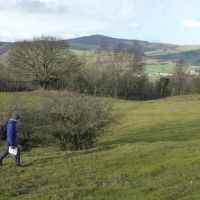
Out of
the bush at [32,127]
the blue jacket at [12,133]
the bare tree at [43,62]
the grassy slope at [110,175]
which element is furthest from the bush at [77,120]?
the bare tree at [43,62]

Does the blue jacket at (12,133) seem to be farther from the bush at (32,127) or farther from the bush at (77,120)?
the bush at (32,127)

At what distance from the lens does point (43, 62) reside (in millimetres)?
91188

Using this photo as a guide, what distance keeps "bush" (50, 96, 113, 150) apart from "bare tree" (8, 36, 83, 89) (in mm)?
61030

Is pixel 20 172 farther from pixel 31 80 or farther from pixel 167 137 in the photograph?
pixel 31 80

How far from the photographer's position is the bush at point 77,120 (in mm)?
29125

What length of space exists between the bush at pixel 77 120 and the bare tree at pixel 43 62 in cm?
6103

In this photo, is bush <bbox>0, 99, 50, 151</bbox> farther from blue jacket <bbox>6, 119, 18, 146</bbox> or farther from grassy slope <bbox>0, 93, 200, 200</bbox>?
blue jacket <bbox>6, 119, 18, 146</bbox>

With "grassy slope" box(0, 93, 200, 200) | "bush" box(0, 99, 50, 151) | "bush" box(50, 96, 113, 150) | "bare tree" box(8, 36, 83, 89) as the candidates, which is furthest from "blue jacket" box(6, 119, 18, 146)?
"bare tree" box(8, 36, 83, 89)

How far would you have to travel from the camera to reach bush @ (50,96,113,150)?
29125mm

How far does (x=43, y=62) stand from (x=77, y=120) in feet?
208

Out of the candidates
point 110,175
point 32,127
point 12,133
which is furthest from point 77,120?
point 110,175

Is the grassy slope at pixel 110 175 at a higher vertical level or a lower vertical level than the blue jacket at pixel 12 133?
lower

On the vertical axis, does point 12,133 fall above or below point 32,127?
above

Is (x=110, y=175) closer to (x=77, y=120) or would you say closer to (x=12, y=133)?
(x=12, y=133)
